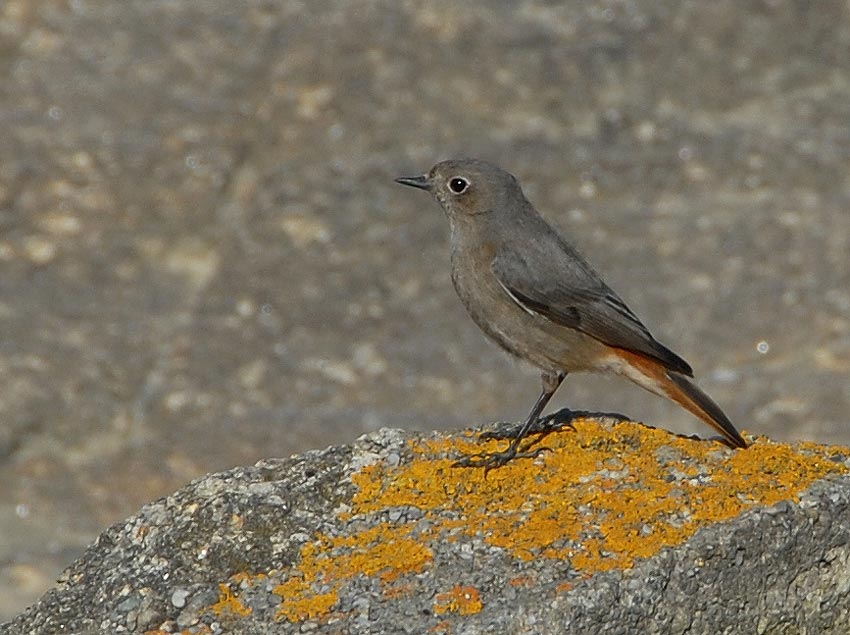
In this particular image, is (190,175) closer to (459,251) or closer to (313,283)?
(313,283)

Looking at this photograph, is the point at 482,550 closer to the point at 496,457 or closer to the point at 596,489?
the point at 596,489

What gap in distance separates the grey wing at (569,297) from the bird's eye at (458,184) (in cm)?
46

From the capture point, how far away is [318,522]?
Answer: 5.05m

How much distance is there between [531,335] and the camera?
21.8 feet

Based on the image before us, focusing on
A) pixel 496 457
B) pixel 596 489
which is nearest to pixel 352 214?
pixel 496 457

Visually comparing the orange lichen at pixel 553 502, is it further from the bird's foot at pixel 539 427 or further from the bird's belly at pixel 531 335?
the bird's belly at pixel 531 335

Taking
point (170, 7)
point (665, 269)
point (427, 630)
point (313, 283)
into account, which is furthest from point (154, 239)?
point (427, 630)

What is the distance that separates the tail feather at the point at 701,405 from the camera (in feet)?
18.3

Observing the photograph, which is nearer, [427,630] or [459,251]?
[427,630]

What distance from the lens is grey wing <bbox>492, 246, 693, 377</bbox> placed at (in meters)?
6.50

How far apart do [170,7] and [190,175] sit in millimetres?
1834

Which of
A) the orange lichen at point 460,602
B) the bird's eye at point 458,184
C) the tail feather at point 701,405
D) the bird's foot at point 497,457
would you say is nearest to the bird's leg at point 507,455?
the bird's foot at point 497,457

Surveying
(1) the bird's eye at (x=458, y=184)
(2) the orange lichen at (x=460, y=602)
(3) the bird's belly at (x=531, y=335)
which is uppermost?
(1) the bird's eye at (x=458, y=184)

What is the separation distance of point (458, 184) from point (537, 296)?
2.53 feet
